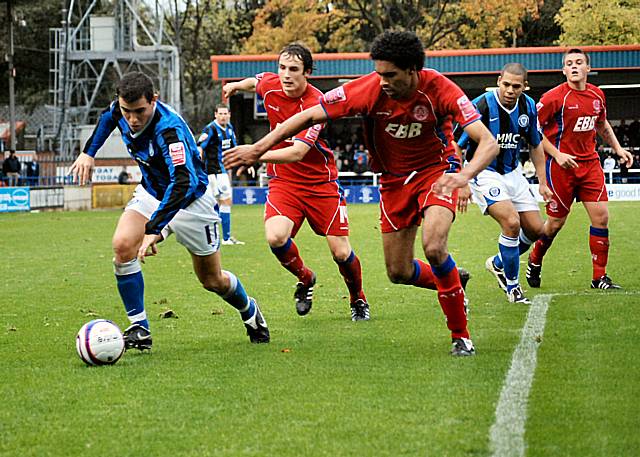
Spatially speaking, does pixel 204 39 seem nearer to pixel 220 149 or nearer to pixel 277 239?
pixel 220 149

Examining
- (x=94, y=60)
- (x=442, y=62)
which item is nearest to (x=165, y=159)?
(x=442, y=62)

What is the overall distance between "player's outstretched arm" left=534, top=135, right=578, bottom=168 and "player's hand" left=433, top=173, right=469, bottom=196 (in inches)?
172

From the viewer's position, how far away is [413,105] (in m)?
6.89

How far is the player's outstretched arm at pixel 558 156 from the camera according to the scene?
1041 cm

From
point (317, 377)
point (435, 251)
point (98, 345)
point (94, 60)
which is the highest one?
point (94, 60)

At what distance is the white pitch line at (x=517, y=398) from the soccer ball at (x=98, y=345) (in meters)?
2.54

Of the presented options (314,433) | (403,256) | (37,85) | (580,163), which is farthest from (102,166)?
(314,433)

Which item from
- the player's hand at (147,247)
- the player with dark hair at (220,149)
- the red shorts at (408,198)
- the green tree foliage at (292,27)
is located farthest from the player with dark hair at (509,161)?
the green tree foliage at (292,27)

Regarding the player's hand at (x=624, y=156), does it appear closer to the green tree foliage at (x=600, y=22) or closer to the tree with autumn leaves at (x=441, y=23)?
the green tree foliage at (x=600, y=22)

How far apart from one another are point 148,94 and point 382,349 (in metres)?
2.38

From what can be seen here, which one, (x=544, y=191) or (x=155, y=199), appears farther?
(x=544, y=191)

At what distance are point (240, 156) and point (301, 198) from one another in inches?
119

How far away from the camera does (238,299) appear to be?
7770 mm

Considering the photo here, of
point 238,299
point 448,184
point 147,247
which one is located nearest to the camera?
point 448,184
